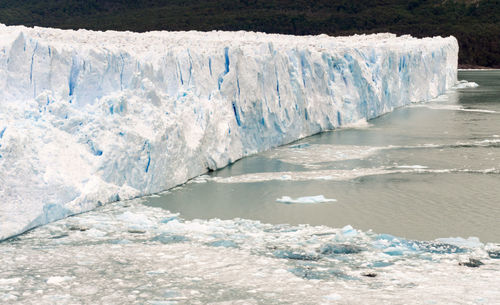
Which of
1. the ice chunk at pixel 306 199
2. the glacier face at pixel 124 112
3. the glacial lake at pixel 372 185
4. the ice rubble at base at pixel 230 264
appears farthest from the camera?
the ice chunk at pixel 306 199

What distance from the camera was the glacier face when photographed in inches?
258

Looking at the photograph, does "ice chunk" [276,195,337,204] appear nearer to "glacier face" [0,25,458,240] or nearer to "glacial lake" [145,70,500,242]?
"glacial lake" [145,70,500,242]

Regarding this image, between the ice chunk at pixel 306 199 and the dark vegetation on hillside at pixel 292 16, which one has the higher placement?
the dark vegetation on hillside at pixel 292 16

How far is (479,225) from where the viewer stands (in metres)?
6.61

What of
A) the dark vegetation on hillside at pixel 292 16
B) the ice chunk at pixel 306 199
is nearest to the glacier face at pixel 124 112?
the ice chunk at pixel 306 199

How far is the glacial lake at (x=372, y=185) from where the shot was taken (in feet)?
22.5

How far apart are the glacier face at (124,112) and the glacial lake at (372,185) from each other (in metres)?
0.47

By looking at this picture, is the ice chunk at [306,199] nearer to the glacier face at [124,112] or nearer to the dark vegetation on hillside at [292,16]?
the glacier face at [124,112]

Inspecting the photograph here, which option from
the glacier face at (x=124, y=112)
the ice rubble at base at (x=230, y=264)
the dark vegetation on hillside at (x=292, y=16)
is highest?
the dark vegetation on hillside at (x=292, y=16)

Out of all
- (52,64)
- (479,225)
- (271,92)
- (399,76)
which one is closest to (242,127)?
(271,92)

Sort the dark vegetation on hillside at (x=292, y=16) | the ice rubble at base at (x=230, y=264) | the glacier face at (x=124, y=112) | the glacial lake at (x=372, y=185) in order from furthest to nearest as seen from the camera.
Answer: the dark vegetation on hillside at (x=292, y=16) → the glacial lake at (x=372, y=185) → the glacier face at (x=124, y=112) → the ice rubble at base at (x=230, y=264)

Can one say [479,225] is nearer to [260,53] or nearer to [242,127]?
[242,127]

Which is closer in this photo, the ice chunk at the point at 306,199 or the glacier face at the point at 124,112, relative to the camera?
the glacier face at the point at 124,112

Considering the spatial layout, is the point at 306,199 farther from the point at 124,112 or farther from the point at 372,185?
the point at 124,112
